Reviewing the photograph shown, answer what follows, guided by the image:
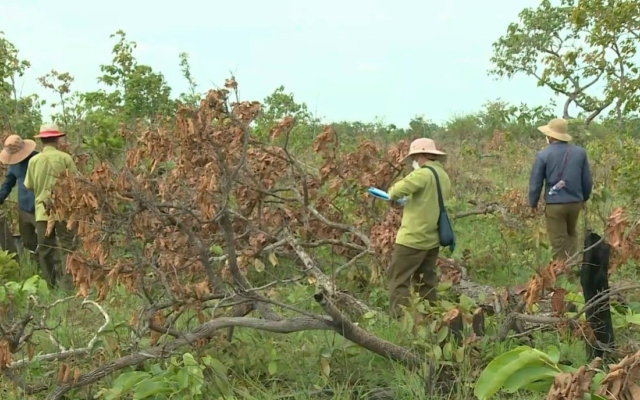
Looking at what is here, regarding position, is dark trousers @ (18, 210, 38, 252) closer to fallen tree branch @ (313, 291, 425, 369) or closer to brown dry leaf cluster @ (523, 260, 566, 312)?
fallen tree branch @ (313, 291, 425, 369)

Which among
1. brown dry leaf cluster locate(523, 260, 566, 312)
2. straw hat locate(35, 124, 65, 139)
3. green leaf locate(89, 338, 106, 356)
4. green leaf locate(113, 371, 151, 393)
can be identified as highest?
straw hat locate(35, 124, 65, 139)

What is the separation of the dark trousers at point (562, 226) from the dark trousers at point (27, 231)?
473cm

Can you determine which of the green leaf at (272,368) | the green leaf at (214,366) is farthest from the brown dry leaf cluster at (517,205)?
the green leaf at (214,366)

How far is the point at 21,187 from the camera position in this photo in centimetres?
641

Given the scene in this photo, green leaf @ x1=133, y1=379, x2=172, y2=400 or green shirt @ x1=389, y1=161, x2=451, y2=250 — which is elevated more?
green shirt @ x1=389, y1=161, x2=451, y2=250

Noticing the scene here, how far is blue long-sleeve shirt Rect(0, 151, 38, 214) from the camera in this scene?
20.9 feet

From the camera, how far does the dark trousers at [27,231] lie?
6504 millimetres

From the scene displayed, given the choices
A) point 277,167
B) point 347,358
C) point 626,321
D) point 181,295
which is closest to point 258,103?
point 277,167

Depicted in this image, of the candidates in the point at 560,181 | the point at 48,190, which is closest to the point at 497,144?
the point at 560,181

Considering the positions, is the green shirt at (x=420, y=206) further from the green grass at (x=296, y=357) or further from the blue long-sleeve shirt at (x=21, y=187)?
the blue long-sleeve shirt at (x=21, y=187)

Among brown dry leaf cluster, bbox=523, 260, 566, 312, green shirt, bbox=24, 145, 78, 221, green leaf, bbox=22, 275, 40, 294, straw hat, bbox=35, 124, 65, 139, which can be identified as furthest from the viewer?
straw hat, bbox=35, 124, 65, 139

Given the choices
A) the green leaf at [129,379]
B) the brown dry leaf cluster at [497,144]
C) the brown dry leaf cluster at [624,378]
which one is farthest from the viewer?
the brown dry leaf cluster at [497,144]

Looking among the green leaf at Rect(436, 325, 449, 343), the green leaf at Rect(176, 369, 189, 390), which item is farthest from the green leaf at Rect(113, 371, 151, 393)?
the green leaf at Rect(436, 325, 449, 343)

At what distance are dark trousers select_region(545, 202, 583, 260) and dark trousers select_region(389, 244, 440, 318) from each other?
6.25 feet
